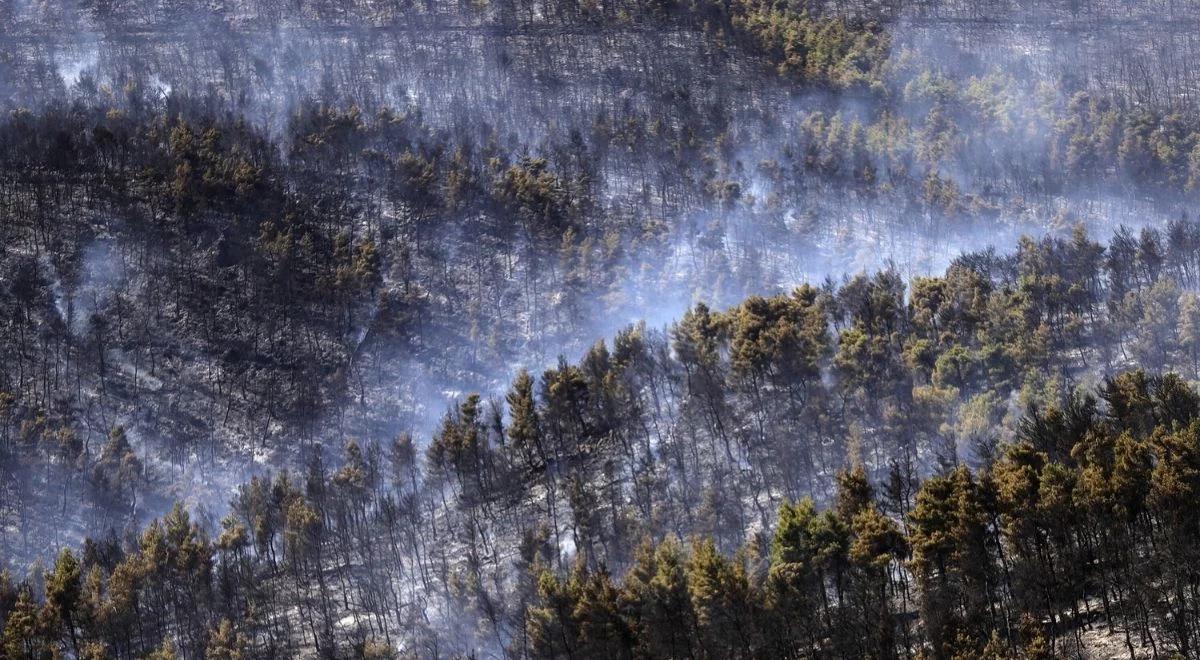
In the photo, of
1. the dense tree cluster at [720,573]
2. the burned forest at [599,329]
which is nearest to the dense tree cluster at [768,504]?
the dense tree cluster at [720,573]

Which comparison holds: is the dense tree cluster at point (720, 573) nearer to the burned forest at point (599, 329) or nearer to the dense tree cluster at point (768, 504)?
the dense tree cluster at point (768, 504)

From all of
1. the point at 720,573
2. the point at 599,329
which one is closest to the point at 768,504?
the point at 720,573

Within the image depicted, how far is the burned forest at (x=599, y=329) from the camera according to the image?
66688 millimetres

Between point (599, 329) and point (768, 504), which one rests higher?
point (768, 504)

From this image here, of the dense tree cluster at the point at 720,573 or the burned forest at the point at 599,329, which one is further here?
the burned forest at the point at 599,329

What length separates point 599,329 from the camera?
11894 cm

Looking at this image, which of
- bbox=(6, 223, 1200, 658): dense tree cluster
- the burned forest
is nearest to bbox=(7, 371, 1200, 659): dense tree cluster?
bbox=(6, 223, 1200, 658): dense tree cluster

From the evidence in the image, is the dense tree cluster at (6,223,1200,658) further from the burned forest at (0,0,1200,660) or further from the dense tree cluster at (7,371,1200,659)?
the burned forest at (0,0,1200,660)

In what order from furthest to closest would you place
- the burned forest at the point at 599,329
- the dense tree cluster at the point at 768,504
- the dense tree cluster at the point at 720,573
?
1. the burned forest at the point at 599,329
2. the dense tree cluster at the point at 768,504
3. the dense tree cluster at the point at 720,573

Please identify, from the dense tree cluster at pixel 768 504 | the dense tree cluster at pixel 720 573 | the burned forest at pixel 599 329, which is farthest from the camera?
the burned forest at pixel 599 329

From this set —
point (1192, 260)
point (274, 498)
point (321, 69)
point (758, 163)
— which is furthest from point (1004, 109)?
point (274, 498)

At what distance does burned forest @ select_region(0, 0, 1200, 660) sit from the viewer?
2625 inches

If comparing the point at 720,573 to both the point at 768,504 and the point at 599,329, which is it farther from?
the point at 599,329

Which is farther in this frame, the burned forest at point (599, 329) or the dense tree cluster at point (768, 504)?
the burned forest at point (599, 329)
